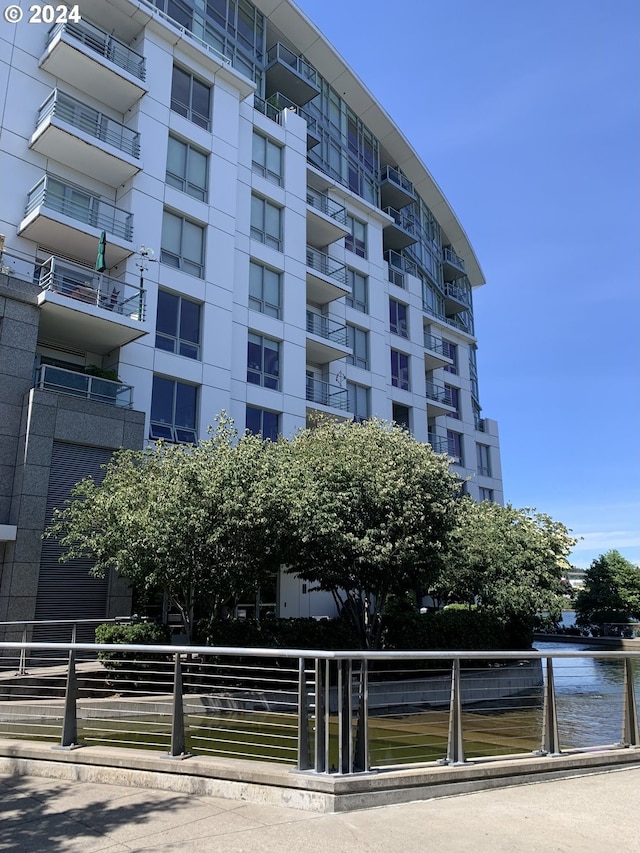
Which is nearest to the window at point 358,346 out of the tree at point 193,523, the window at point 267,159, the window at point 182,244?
the window at point 267,159

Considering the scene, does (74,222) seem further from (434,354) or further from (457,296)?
(457,296)

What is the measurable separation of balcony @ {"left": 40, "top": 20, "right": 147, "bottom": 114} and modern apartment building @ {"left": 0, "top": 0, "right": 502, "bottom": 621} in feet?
0.24

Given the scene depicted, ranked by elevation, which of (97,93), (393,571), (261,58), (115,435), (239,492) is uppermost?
(261,58)

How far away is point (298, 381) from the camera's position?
26.9 metres

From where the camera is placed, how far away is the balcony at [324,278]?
97.2ft

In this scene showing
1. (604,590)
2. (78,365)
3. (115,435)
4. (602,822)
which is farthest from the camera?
(604,590)

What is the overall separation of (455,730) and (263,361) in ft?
67.3

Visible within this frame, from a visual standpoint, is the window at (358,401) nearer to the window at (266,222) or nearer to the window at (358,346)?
the window at (358,346)

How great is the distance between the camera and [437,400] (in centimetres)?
3956

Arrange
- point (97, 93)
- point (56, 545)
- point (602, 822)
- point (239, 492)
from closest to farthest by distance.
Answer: point (602, 822) < point (239, 492) < point (56, 545) < point (97, 93)

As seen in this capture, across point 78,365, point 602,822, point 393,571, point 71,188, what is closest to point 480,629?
point 393,571

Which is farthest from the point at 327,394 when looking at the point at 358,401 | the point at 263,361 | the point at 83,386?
the point at 83,386

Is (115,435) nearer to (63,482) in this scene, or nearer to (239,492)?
(63,482)

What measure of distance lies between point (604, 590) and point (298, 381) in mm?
28508
